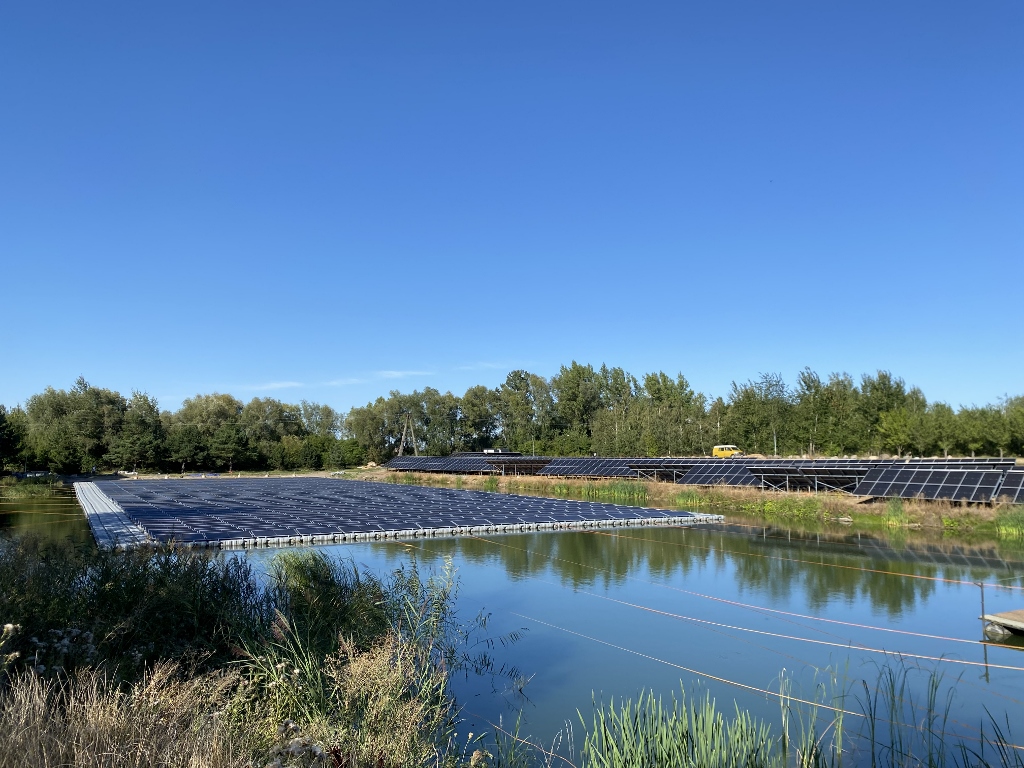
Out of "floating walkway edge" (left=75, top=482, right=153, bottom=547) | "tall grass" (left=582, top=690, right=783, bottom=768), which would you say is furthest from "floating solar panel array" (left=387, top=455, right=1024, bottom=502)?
"floating walkway edge" (left=75, top=482, right=153, bottom=547)

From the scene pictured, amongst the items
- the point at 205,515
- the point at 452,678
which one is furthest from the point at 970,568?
the point at 205,515

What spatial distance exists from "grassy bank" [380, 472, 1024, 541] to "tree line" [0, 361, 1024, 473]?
10847 millimetres

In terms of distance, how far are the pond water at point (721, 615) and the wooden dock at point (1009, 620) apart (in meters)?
0.20

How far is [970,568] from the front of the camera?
14.0 meters

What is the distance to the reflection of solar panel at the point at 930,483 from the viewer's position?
63.5 feet

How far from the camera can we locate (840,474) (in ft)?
80.1

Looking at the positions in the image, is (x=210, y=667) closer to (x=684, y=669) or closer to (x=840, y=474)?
(x=684, y=669)

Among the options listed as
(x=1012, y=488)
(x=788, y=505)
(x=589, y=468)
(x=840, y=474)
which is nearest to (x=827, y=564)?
(x=1012, y=488)

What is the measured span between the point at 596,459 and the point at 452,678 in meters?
29.3

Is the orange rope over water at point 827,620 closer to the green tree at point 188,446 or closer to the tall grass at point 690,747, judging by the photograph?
the tall grass at point 690,747

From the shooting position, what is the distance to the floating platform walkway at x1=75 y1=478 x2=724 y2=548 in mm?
16859

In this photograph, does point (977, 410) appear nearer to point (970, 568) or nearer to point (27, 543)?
point (970, 568)

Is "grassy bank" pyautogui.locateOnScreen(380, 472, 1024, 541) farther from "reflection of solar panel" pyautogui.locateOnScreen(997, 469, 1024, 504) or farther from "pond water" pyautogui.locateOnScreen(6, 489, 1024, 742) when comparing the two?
"pond water" pyautogui.locateOnScreen(6, 489, 1024, 742)

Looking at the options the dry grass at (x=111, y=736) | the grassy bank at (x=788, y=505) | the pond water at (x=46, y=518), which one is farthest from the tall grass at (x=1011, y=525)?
the pond water at (x=46, y=518)
